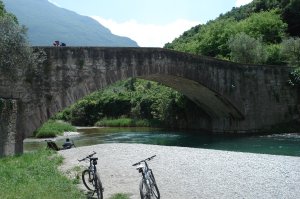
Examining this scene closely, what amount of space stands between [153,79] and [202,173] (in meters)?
19.6

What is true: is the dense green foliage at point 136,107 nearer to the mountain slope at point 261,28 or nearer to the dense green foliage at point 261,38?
the dense green foliage at point 261,38

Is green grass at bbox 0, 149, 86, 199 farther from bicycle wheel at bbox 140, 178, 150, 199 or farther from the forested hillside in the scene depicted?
the forested hillside

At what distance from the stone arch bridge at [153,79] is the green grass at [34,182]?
6.39 meters

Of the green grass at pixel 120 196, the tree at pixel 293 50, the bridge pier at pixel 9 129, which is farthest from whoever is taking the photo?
the tree at pixel 293 50

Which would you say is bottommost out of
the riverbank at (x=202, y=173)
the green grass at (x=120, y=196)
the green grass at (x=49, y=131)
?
the green grass at (x=120, y=196)

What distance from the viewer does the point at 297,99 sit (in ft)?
131

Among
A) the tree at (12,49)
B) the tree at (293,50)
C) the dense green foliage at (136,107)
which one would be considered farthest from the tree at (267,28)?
the tree at (12,49)

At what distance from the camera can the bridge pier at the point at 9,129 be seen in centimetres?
2203

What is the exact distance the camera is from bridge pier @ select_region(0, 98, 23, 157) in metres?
22.0

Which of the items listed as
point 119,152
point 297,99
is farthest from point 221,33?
point 119,152

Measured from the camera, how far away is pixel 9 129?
73.9 ft

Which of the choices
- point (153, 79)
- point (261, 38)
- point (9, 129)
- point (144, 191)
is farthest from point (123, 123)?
point (144, 191)

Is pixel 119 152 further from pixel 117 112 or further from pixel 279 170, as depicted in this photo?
pixel 117 112

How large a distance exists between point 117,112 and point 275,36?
82.1 feet
